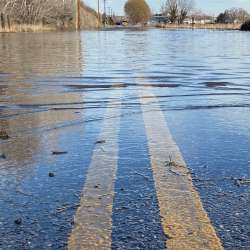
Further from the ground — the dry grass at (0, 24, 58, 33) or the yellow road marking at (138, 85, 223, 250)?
the dry grass at (0, 24, 58, 33)

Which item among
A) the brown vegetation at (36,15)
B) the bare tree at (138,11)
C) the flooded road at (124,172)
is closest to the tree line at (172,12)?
the bare tree at (138,11)

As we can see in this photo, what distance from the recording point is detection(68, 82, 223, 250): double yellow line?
169 centimetres

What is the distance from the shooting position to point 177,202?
2.09 metres

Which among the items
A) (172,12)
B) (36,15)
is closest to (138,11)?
(172,12)

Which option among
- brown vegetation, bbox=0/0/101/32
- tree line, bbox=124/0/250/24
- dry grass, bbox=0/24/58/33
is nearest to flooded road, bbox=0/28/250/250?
dry grass, bbox=0/24/58/33

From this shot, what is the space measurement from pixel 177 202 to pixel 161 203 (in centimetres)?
9

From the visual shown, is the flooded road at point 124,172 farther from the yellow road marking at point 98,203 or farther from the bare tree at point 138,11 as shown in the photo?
the bare tree at point 138,11

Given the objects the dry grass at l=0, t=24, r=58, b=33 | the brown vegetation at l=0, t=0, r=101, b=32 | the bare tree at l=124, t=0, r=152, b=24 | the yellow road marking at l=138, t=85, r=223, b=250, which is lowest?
the yellow road marking at l=138, t=85, r=223, b=250

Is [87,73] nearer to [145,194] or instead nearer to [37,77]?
[37,77]

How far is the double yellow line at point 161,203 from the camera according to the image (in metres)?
1.69

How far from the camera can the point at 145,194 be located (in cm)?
218

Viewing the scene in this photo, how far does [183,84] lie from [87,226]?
18.4 ft

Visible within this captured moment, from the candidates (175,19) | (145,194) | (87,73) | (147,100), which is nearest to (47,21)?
(87,73)

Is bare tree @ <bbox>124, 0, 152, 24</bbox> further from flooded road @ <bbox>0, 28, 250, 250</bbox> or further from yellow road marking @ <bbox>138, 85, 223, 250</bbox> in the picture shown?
yellow road marking @ <bbox>138, 85, 223, 250</bbox>
